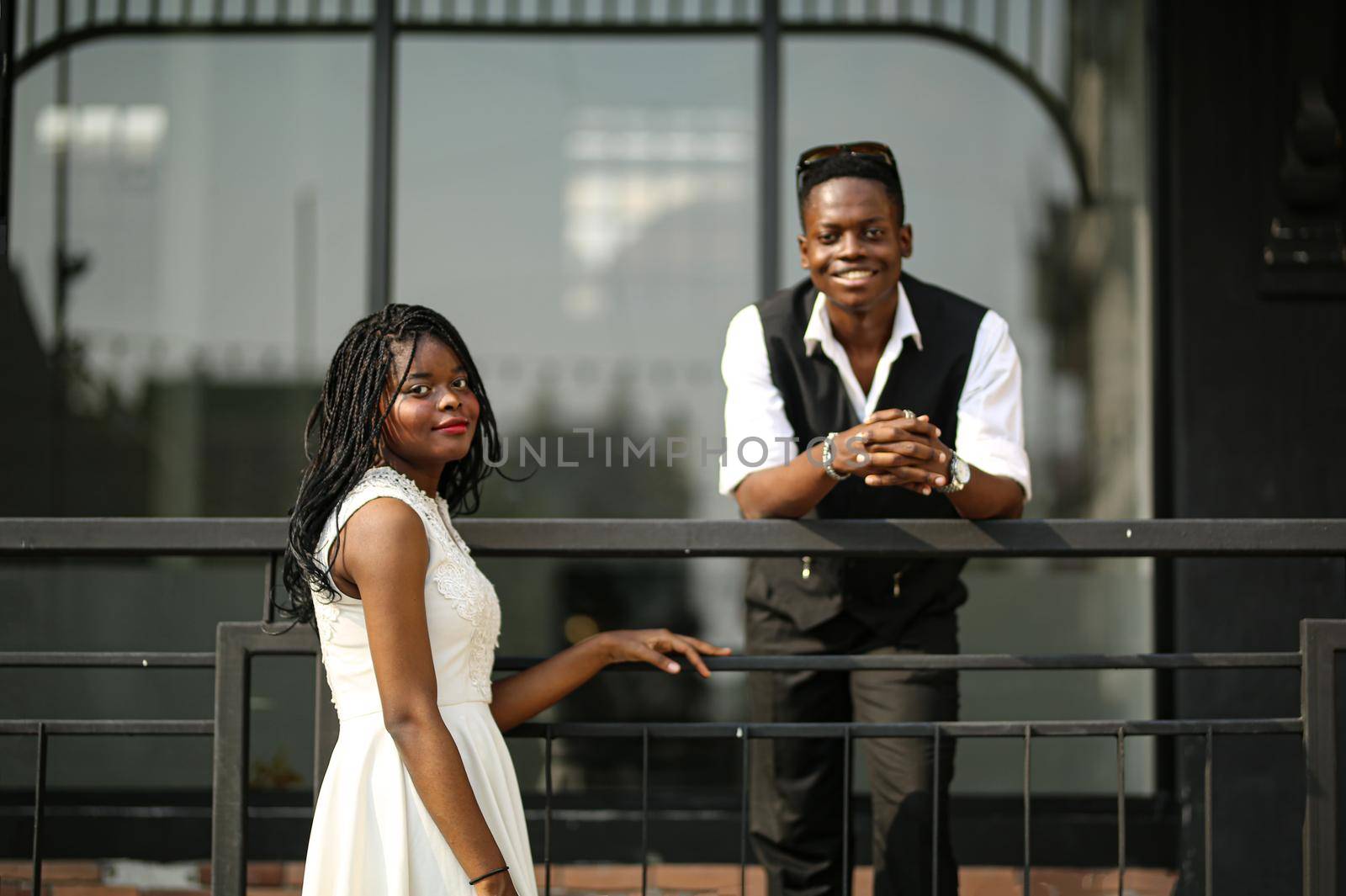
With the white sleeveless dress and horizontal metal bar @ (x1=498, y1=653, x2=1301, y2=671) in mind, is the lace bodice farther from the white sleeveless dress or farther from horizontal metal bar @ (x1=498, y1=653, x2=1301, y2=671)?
horizontal metal bar @ (x1=498, y1=653, x2=1301, y2=671)

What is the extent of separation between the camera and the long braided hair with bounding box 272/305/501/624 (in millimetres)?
2102

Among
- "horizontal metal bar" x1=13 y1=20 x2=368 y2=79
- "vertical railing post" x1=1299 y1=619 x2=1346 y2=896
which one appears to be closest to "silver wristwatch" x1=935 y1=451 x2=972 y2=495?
"vertical railing post" x1=1299 y1=619 x2=1346 y2=896

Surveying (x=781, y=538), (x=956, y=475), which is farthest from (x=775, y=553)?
(x=956, y=475)

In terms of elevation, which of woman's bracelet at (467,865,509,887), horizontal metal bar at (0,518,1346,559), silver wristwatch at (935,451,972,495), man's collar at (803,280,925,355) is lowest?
woman's bracelet at (467,865,509,887)

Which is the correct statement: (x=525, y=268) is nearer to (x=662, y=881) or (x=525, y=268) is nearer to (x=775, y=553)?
(x=662, y=881)

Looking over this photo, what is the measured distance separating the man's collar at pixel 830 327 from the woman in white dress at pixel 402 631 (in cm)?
79

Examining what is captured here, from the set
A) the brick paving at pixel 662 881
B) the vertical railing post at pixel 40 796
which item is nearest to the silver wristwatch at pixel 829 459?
the vertical railing post at pixel 40 796

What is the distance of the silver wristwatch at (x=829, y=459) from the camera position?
2396 millimetres

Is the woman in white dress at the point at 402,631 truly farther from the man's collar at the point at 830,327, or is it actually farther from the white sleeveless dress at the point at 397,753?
the man's collar at the point at 830,327

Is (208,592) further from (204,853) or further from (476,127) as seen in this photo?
(476,127)

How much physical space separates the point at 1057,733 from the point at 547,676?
89 centimetres

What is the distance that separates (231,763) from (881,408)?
1398 millimetres

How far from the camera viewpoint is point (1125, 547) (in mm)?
2348

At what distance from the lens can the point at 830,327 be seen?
2.85m
